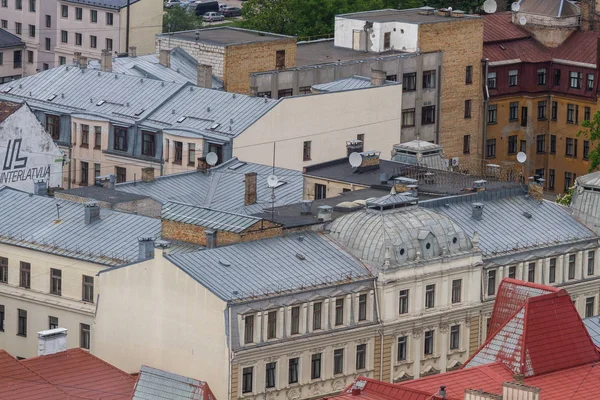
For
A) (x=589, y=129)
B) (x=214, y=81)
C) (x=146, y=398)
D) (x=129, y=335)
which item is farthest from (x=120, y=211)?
(x=589, y=129)

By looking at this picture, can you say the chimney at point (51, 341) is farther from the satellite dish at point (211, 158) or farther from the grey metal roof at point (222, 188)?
the satellite dish at point (211, 158)

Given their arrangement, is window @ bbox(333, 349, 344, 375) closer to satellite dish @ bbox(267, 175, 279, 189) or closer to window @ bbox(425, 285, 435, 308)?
window @ bbox(425, 285, 435, 308)

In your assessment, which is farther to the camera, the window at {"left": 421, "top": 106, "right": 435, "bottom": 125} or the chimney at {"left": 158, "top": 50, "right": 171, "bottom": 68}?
the window at {"left": 421, "top": 106, "right": 435, "bottom": 125}

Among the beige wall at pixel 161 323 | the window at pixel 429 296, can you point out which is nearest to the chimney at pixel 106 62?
the beige wall at pixel 161 323

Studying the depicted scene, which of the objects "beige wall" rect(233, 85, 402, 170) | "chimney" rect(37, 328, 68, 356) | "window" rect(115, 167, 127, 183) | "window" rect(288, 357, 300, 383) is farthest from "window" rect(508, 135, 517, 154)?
"chimney" rect(37, 328, 68, 356)

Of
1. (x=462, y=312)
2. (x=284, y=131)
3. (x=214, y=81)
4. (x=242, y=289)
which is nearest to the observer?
(x=242, y=289)

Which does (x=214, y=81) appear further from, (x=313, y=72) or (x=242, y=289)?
(x=242, y=289)
